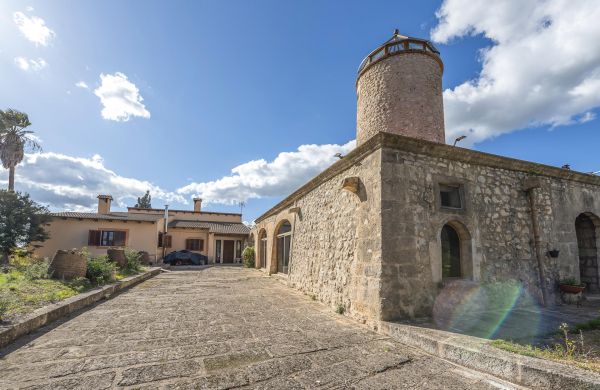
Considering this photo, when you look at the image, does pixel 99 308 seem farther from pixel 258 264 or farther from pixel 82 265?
pixel 258 264

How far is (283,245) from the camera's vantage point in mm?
12312

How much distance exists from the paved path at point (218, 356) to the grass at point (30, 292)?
2.07ft

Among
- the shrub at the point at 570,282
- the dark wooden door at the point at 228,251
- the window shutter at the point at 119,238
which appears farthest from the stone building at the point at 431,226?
the dark wooden door at the point at 228,251

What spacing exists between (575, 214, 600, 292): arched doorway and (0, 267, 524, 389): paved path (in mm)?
6670

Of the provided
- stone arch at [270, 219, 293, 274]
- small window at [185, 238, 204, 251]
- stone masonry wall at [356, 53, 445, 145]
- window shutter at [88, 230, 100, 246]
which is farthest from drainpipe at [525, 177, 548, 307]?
window shutter at [88, 230, 100, 246]

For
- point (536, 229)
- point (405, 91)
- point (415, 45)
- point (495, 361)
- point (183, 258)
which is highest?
point (415, 45)

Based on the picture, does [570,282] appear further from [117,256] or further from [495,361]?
[117,256]

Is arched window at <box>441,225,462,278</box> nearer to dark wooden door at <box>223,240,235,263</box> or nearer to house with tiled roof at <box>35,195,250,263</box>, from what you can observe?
house with tiled roof at <box>35,195,250,263</box>

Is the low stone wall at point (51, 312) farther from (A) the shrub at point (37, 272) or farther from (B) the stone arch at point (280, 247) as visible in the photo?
(B) the stone arch at point (280, 247)

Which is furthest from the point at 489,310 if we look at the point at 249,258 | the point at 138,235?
the point at 138,235

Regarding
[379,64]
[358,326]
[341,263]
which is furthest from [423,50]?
[358,326]

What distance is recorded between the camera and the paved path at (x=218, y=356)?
106 inches

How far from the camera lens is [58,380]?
8.59ft

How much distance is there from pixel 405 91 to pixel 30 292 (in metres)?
11.0
